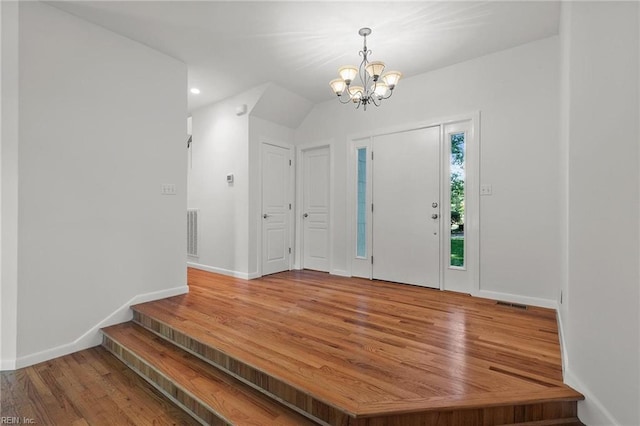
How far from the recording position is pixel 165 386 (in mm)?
2045

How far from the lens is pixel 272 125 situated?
473 centimetres

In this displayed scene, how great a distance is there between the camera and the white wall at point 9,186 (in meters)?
2.27

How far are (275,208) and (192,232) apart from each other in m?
1.59

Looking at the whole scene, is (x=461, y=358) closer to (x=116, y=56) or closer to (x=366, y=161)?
(x=366, y=161)

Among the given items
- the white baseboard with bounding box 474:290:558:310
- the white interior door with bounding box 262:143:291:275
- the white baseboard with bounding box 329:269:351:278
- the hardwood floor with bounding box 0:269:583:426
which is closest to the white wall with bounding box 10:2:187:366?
the hardwood floor with bounding box 0:269:583:426

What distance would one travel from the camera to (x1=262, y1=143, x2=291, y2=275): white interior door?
464cm

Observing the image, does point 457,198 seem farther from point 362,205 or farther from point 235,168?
point 235,168

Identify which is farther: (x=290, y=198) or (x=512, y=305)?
(x=290, y=198)

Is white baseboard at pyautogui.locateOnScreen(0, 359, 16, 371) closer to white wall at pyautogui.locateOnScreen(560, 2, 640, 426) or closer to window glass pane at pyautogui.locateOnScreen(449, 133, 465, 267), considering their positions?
white wall at pyautogui.locateOnScreen(560, 2, 640, 426)

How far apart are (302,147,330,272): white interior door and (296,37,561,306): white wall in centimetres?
183

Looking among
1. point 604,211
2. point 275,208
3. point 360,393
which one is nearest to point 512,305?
point 604,211

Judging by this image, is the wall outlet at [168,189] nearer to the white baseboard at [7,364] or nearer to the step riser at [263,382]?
the step riser at [263,382]

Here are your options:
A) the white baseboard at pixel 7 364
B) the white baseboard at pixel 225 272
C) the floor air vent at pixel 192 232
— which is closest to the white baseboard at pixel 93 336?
the white baseboard at pixel 7 364

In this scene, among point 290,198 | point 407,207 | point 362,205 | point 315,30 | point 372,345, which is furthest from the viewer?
point 290,198
